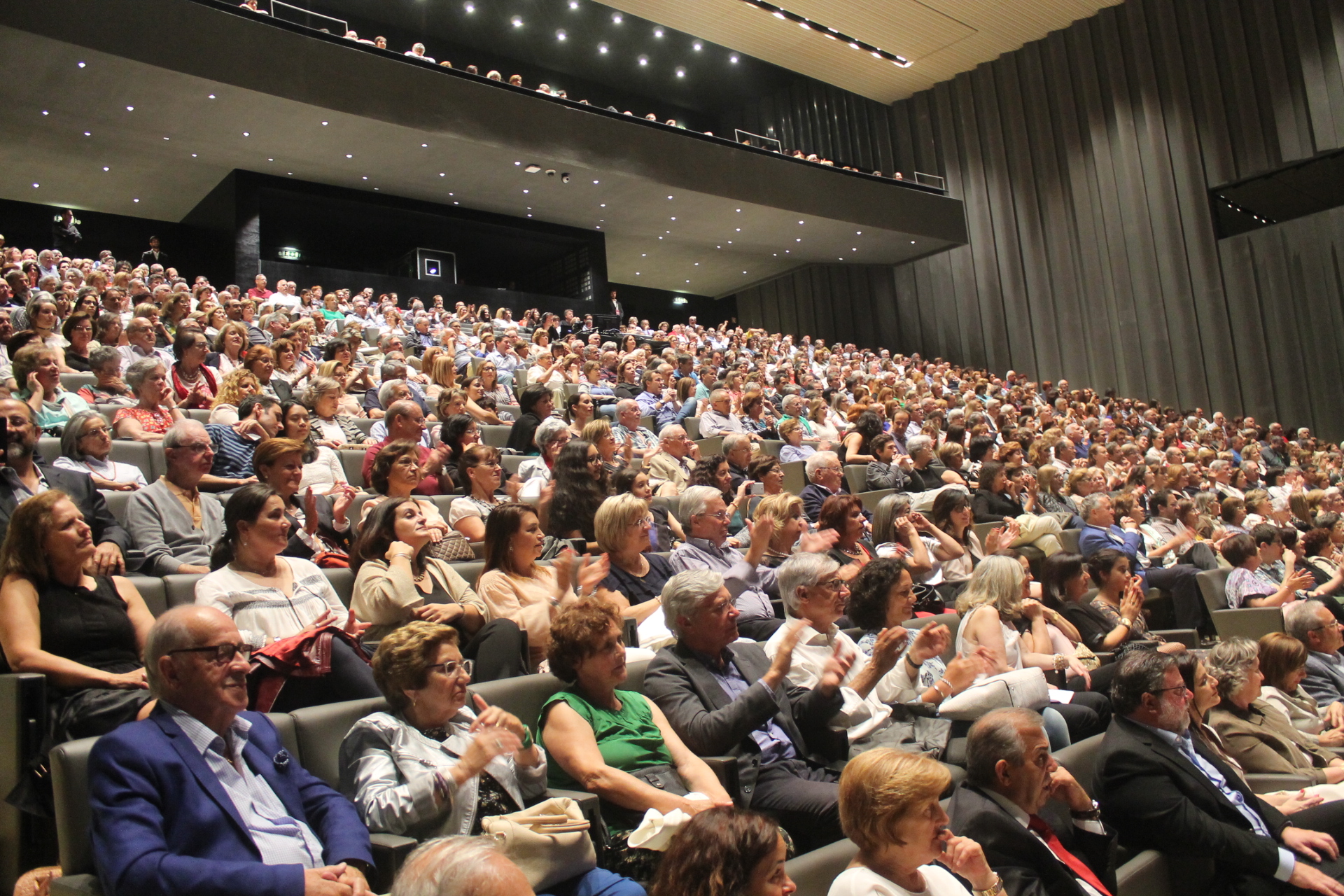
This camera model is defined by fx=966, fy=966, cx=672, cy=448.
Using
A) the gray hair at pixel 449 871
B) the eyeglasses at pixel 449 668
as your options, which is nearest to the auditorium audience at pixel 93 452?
the eyeglasses at pixel 449 668

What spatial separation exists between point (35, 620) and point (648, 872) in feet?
3.95

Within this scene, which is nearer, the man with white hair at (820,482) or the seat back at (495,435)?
the man with white hair at (820,482)

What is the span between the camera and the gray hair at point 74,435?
284cm

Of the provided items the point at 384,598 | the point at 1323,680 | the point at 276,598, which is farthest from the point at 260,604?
the point at 1323,680

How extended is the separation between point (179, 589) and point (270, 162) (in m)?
8.93

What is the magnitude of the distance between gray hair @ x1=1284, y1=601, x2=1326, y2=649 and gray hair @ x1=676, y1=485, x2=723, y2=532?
2066mm

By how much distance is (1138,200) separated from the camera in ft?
38.7

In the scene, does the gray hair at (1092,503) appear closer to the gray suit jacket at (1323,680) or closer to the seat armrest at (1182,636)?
the seat armrest at (1182,636)

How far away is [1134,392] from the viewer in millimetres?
12016

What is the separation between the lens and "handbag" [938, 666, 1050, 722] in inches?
87.0

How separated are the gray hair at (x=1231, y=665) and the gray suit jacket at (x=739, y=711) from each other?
131 cm

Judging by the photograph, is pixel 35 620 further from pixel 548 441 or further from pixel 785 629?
pixel 548 441

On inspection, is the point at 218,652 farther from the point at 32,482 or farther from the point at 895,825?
the point at 32,482

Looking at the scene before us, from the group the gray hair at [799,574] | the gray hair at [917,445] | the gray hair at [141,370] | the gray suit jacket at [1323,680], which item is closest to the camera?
the gray hair at [799,574]
